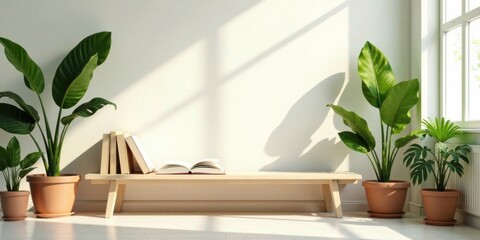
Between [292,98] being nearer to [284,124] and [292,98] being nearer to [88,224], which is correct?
[284,124]

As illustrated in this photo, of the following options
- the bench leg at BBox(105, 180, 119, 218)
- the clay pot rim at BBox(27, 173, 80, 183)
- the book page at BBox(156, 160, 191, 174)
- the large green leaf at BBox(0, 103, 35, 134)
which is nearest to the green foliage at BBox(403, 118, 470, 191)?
the book page at BBox(156, 160, 191, 174)

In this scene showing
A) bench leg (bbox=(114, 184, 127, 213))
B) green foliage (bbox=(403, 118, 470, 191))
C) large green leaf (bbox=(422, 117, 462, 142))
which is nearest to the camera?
green foliage (bbox=(403, 118, 470, 191))

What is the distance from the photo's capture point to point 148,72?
5.11 meters

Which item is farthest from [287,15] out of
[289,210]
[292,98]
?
[289,210]

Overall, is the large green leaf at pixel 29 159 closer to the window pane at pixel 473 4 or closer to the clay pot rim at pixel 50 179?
the clay pot rim at pixel 50 179

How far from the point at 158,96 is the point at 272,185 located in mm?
1206

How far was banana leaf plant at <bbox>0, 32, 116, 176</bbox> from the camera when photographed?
4.56 metres

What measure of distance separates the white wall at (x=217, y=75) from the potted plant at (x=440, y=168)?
2.20 ft

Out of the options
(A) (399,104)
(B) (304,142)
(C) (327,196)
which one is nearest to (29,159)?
(B) (304,142)

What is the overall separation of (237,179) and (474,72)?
1.88 m

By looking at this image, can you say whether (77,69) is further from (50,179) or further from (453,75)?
(453,75)

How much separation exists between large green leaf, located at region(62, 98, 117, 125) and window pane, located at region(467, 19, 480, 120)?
266 cm

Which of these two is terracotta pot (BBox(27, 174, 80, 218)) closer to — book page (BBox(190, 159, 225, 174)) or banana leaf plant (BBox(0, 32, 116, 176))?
banana leaf plant (BBox(0, 32, 116, 176))

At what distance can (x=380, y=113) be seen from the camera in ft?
15.7
